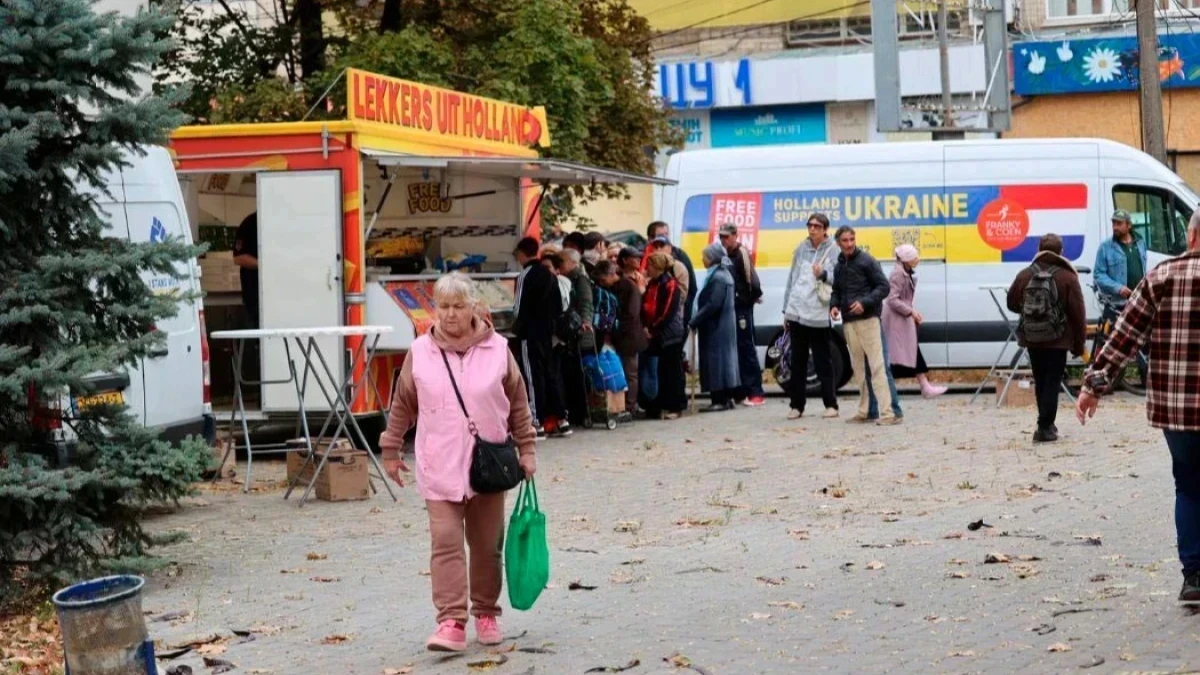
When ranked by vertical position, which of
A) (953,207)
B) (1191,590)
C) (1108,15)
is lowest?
(1191,590)

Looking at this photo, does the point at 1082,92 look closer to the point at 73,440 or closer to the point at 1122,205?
the point at 1122,205

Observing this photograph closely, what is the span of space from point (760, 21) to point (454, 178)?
21091mm

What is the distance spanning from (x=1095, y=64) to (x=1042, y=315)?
20.8 metres

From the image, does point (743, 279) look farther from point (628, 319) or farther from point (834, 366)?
point (628, 319)

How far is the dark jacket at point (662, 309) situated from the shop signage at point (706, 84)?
21563 millimetres

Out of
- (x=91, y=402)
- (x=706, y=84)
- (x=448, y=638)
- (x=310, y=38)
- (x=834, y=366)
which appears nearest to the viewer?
(x=448, y=638)

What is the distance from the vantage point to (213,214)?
60.5 feet

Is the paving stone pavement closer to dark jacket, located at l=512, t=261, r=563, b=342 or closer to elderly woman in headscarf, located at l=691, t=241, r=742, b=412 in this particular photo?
dark jacket, located at l=512, t=261, r=563, b=342

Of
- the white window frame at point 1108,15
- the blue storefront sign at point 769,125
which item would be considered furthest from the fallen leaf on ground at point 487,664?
the blue storefront sign at point 769,125

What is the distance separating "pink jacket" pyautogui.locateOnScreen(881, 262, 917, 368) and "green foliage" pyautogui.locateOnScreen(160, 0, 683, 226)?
710 centimetres

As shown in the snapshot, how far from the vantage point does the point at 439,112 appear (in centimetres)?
1742

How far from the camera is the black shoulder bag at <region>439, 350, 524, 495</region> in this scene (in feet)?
25.0

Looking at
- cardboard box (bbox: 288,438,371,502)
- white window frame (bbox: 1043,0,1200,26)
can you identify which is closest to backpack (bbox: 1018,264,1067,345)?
cardboard box (bbox: 288,438,371,502)

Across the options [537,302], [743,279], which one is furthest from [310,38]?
[537,302]
